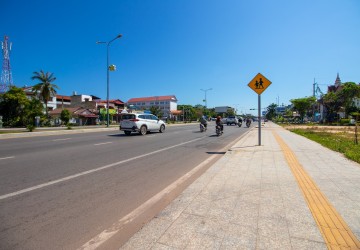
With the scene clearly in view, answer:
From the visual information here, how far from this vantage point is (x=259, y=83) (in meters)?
11.5

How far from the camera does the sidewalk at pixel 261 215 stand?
2.88 m

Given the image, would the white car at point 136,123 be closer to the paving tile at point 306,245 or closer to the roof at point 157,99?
the paving tile at point 306,245

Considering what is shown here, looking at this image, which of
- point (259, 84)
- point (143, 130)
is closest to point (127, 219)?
point (259, 84)

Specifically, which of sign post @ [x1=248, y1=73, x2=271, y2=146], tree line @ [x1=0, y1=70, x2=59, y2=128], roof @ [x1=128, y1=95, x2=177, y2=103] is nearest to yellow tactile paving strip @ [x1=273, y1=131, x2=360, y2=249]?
sign post @ [x1=248, y1=73, x2=271, y2=146]

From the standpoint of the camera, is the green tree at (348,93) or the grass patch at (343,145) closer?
the grass patch at (343,145)

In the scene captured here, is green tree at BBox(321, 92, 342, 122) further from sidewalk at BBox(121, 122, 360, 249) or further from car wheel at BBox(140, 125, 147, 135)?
sidewalk at BBox(121, 122, 360, 249)

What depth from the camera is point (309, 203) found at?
4.05 m

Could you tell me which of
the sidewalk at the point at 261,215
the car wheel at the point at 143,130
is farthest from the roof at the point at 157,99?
the sidewalk at the point at 261,215

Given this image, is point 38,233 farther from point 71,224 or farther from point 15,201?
point 15,201

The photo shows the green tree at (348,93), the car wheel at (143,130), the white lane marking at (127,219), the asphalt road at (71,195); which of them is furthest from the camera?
the green tree at (348,93)

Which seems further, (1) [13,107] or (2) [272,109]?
(2) [272,109]

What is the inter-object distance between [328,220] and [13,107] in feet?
164

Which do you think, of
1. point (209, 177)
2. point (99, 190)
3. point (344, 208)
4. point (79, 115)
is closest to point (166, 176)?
point (209, 177)

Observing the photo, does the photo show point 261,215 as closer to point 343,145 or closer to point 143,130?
point 343,145
